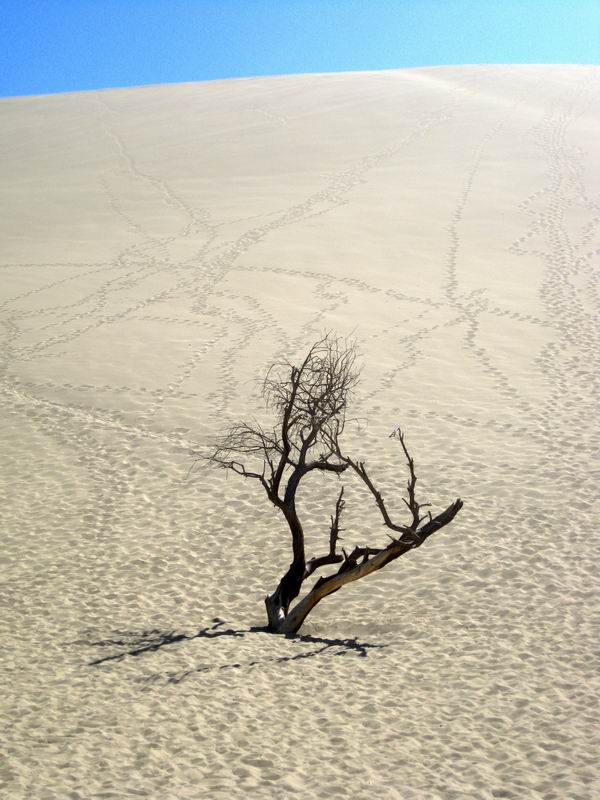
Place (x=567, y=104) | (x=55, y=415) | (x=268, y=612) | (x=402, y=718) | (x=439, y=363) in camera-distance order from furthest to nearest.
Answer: (x=567, y=104), (x=439, y=363), (x=55, y=415), (x=268, y=612), (x=402, y=718)

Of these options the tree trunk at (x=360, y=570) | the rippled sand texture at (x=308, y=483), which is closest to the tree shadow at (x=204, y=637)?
the rippled sand texture at (x=308, y=483)

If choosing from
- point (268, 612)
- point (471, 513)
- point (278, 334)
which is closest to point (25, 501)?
point (268, 612)

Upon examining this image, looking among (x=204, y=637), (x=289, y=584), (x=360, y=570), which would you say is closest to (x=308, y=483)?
(x=289, y=584)

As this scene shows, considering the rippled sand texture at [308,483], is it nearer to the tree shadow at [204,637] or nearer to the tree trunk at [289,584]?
the tree shadow at [204,637]

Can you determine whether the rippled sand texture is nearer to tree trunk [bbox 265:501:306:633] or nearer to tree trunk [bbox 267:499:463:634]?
tree trunk [bbox 267:499:463:634]

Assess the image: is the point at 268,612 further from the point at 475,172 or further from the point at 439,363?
the point at 475,172

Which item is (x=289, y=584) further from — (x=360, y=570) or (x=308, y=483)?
(x=308, y=483)

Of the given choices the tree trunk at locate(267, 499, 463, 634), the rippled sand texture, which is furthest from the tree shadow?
the tree trunk at locate(267, 499, 463, 634)
